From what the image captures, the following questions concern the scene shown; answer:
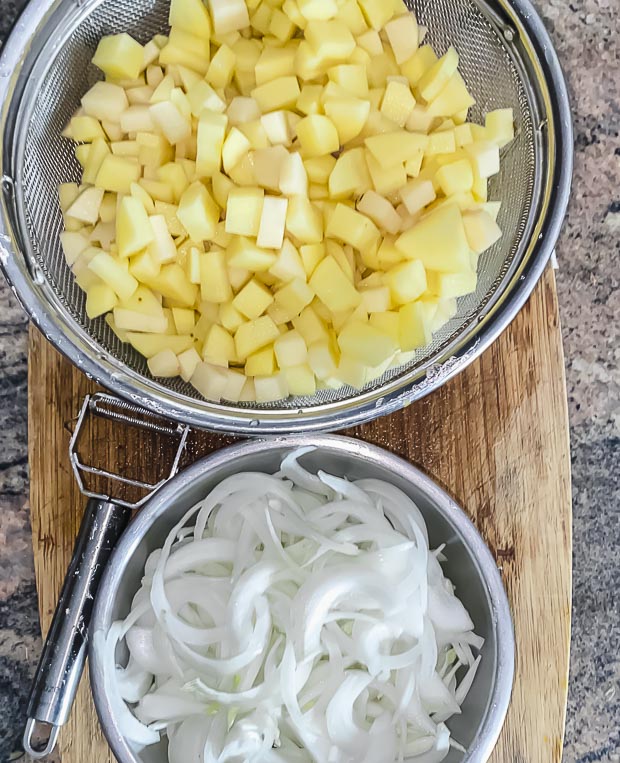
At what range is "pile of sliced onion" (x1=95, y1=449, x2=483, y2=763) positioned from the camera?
1.17 meters

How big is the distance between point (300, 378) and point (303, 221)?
0.25 metres

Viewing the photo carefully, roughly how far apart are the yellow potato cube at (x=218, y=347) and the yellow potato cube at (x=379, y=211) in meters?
0.31

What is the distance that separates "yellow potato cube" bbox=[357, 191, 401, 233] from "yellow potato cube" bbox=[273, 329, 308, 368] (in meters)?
0.23

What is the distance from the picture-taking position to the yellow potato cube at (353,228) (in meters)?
1.19

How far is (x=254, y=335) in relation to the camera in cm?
123

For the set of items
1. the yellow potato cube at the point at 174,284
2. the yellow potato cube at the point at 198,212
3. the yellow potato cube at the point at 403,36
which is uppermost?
the yellow potato cube at the point at 403,36

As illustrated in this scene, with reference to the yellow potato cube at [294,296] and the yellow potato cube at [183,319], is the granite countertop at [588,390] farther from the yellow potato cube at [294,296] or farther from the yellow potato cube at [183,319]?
the yellow potato cube at [294,296]

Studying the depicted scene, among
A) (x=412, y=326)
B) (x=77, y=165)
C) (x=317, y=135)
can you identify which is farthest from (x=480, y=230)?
(x=77, y=165)

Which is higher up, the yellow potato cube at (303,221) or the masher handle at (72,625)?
the yellow potato cube at (303,221)

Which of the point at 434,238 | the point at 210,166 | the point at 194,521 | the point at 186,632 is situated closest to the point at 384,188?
the point at 434,238

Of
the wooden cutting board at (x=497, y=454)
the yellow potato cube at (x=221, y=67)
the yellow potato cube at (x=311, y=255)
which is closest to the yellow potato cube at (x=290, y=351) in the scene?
the yellow potato cube at (x=311, y=255)

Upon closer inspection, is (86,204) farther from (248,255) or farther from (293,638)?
(293,638)

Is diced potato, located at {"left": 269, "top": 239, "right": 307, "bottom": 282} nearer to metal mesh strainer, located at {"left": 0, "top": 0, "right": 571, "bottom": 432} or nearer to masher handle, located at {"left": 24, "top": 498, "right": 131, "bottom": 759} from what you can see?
metal mesh strainer, located at {"left": 0, "top": 0, "right": 571, "bottom": 432}

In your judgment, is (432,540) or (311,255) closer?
(311,255)
